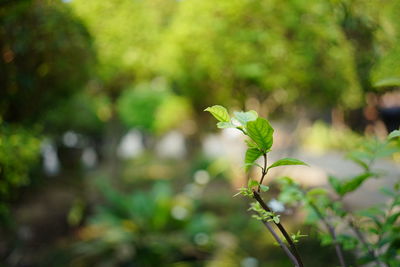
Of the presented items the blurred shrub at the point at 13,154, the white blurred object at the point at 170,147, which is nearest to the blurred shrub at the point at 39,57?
the blurred shrub at the point at 13,154

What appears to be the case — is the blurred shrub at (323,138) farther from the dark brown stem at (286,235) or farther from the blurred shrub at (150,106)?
the dark brown stem at (286,235)

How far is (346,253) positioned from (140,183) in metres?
5.10

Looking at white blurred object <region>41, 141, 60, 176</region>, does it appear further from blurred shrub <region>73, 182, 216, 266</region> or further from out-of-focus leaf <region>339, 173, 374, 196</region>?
out-of-focus leaf <region>339, 173, 374, 196</region>

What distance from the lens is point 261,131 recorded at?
0.72m

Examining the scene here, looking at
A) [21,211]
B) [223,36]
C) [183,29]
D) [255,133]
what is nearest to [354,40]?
[223,36]

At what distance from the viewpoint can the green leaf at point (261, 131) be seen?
0.71 m

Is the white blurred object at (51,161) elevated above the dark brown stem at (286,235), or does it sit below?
above

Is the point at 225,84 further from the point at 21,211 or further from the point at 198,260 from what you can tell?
the point at 21,211

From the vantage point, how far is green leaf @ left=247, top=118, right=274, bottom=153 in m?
0.71

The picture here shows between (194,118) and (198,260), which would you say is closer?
(198,260)

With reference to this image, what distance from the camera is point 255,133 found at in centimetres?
72

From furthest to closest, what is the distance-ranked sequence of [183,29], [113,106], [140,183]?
[140,183], [113,106], [183,29]

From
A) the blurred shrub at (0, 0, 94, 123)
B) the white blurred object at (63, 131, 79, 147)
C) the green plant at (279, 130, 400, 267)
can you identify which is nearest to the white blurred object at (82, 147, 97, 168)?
the white blurred object at (63, 131, 79, 147)

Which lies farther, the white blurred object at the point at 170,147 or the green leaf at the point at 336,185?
the white blurred object at the point at 170,147
